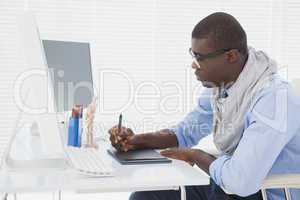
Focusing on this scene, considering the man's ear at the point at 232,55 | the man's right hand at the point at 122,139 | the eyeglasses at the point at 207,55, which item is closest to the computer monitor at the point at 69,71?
the man's right hand at the point at 122,139

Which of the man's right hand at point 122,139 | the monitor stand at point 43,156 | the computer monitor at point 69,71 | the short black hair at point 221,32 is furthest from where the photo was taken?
the computer monitor at point 69,71

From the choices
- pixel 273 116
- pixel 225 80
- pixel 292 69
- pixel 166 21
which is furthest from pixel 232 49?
pixel 292 69

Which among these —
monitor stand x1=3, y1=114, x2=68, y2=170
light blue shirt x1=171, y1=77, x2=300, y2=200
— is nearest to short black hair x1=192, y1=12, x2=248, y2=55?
light blue shirt x1=171, y1=77, x2=300, y2=200

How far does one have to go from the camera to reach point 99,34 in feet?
9.33

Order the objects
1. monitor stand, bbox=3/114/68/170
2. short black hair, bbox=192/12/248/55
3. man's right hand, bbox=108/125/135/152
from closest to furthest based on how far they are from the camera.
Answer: monitor stand, bbox=3/114/68/170 < short black hair, bbox=192/12/248/55 < man's right hand, bbox=108/125/135/152

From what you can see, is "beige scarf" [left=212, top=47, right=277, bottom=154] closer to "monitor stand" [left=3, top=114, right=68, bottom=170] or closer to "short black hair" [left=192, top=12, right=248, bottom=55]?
"short black hair" [left=192, top=12, right=248, bottom=55]

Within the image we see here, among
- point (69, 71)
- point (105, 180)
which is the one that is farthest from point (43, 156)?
point (69, 71)

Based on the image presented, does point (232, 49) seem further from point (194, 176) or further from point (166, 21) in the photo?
point (166, 21)

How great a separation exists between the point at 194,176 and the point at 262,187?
244 mm

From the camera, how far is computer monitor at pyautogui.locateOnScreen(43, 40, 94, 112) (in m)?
1.75

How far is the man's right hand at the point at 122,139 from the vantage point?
1596mm

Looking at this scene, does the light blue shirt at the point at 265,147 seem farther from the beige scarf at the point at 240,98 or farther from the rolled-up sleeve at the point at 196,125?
the rolled-up sleeve at the point at 196,125

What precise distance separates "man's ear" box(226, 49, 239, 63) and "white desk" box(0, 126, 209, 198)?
16.2 inches

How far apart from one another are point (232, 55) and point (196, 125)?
48cm
